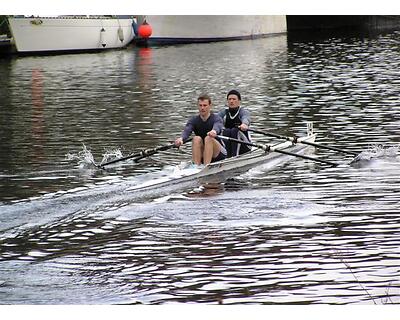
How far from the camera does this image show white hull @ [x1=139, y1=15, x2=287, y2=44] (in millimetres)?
46812

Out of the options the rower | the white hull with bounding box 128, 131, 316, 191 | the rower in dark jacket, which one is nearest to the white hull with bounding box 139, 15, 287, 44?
the white hull with bounding box 128, 131, 316, 191

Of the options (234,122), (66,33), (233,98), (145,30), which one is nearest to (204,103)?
(233,98)

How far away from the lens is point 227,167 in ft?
49.0

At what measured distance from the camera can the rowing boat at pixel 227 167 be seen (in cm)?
1401

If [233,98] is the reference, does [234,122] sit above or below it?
below

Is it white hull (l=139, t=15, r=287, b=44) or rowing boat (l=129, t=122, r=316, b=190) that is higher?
rowing boat (l=129, t=122, r=316, b=190)

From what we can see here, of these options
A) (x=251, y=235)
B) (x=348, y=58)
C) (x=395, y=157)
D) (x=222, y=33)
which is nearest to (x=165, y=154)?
(x=395, y=157)

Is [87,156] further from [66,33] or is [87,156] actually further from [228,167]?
[66,33]

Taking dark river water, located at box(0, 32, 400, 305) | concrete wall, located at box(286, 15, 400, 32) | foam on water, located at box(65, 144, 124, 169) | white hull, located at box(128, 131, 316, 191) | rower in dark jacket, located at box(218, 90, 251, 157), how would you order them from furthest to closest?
1. concrete wall, located at box(286, 15, 400, 32)
2. foam on water, located at box(65, 144, 124, 169)
3. rower in dark jacket, located at box(218, 90, 251, 157)
4. white hull, located at box(128, 131, 316, 191)
5. dark river water, located at box(0, 32, 400, 305)

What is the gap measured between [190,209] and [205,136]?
264 centimetres

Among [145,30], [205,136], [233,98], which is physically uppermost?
[233,98]

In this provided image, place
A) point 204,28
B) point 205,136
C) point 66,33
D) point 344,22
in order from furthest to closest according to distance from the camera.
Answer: point 344,22 → point 204,28 → point 66,33 → point 205,136

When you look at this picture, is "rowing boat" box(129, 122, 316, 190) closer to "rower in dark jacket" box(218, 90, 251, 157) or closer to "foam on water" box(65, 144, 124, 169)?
"rower in dark jacket" box(218, 90, 251, 157)

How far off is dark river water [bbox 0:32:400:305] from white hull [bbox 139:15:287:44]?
789 inches
